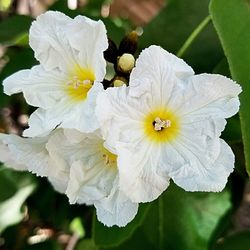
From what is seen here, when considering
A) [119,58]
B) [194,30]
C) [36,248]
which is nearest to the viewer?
[119,58]

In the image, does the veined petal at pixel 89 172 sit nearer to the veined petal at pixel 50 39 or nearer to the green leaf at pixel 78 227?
the veined petal at pixel 50 39

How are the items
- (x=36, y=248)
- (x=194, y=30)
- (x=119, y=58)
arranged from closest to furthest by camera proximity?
(x=119, y=58) → (x=194, y=30) → (x=36, y=248)

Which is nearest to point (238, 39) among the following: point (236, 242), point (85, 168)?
point (85, 168)

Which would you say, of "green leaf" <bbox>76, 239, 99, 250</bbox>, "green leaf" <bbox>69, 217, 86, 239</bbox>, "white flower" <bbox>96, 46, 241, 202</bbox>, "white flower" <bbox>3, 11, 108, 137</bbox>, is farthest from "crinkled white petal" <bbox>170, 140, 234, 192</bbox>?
"green leaf" <bbox>69, 217, 86, 239</bbox>

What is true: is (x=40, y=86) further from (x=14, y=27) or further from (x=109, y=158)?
(x=14, y=27)

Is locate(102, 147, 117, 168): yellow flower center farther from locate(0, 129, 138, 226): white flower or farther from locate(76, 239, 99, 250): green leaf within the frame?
locate(76, 239, 99, 250): green leaf

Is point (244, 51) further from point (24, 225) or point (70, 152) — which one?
point (24, 225)

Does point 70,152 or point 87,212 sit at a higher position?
point 70,152

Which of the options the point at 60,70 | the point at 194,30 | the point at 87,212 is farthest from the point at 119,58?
the point at 87,212

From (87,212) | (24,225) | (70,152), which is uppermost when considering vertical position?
(70,152)
